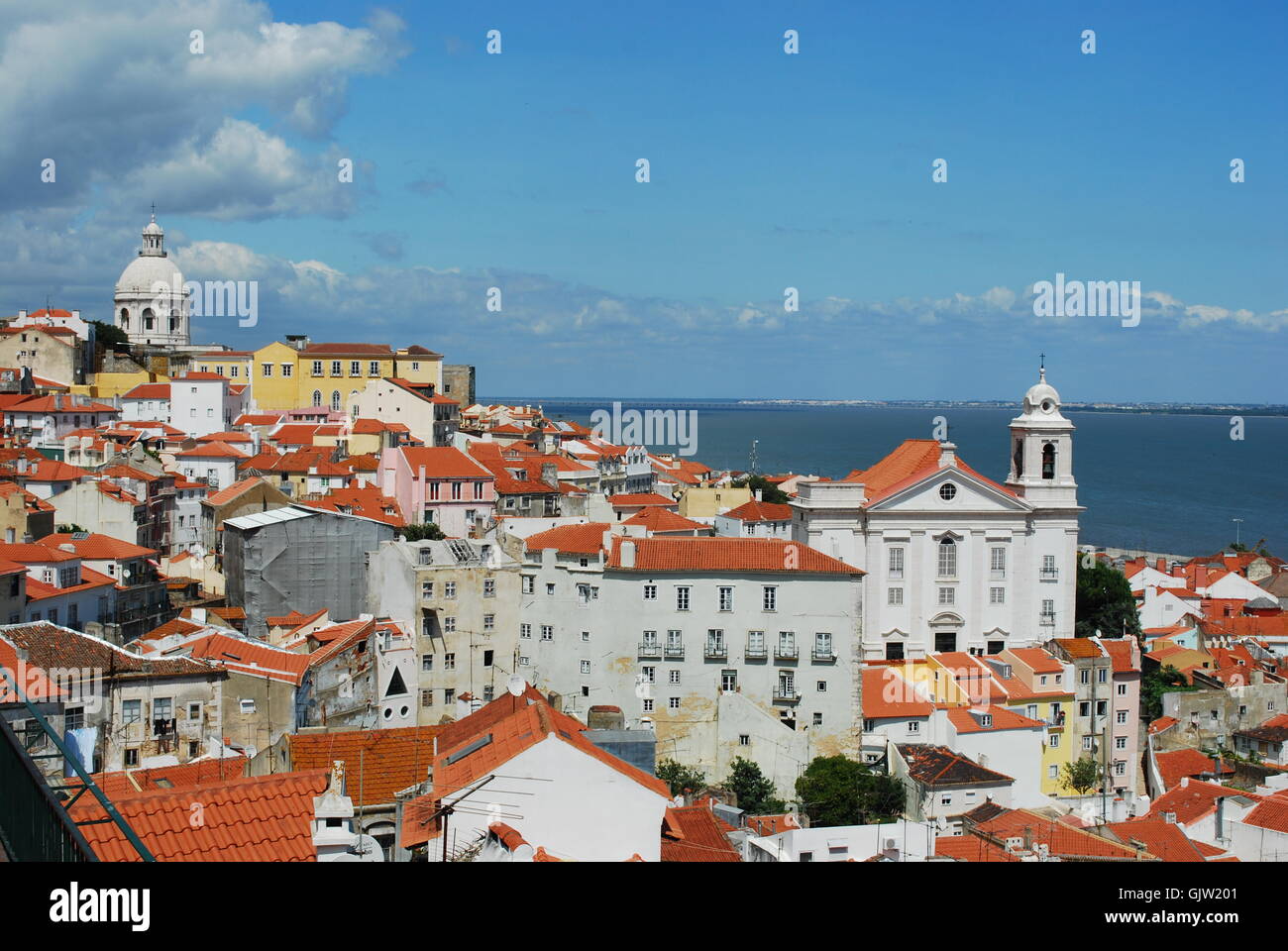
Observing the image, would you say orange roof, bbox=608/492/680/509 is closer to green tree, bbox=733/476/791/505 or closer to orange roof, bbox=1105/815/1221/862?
green tree, bbox=733/476/791/505

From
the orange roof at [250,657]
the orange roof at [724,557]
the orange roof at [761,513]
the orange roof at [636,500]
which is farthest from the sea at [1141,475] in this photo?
the orange roof at [250,657]

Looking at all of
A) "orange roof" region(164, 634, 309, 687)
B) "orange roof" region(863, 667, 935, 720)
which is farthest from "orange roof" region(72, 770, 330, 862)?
"orange roof" region(863, 667, 935, 720)

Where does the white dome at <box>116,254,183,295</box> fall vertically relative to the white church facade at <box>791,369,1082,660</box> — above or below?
above

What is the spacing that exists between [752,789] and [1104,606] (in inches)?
718

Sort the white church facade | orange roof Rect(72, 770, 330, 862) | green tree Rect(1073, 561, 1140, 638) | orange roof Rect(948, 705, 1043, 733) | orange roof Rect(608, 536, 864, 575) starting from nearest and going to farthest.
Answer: orange roof Rect(72, 770, 330, 862) → orange roof Rect(608, 536, 864, 575) → orange roof Rect(948, 705, 1043, 733) → the white church facade → green tree Rect(1073, 561, 1140, 638)

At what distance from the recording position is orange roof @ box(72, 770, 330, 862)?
7969 mm

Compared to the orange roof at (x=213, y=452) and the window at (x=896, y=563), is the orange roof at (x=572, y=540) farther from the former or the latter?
the orange roof at (x=213, y=452)

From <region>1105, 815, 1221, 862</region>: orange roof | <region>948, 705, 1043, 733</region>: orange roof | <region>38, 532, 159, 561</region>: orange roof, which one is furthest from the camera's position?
<region>38, 532, 159, 561</region>: orange roof

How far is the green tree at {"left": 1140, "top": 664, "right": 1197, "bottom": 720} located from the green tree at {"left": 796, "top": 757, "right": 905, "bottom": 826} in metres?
11.9

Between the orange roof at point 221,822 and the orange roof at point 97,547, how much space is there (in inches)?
928

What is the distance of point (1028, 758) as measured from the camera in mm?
28297

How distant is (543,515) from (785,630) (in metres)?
16.2

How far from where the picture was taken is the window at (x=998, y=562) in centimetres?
3591
